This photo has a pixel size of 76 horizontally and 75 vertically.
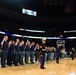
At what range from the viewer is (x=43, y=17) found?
1169 inches

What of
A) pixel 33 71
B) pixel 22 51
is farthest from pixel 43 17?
pixel 33 71

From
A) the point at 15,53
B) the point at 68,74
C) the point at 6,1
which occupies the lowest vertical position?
the point at 68,74

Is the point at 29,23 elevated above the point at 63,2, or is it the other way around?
the point at 63,2

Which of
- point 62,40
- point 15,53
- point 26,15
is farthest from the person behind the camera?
point 62,40

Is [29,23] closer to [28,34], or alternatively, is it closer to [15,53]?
[28,34]

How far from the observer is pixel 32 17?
1137 inches

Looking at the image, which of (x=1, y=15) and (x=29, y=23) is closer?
(x=1, y=15)

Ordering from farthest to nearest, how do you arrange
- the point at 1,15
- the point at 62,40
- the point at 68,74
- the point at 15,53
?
1. the point at 62,40
2. the point at 1,15
3. the point at 15,53
4. the point at 68,74

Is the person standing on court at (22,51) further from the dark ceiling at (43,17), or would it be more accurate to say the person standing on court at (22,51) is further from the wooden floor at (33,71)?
the dark ceiling at (43,17)

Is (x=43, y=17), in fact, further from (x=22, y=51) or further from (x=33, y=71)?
(x=33, y=71)

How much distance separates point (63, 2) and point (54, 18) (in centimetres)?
291

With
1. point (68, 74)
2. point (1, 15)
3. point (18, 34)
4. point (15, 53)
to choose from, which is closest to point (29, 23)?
point (18, 34)

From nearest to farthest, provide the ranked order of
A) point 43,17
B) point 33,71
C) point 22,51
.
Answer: point 33,71 < point 22,51 < point 43,17

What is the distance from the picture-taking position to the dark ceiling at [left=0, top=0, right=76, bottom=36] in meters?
26.0
